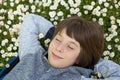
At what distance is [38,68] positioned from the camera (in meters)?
2.15

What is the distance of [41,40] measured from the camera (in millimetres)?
2484

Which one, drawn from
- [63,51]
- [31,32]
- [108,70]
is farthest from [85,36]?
[31,32]

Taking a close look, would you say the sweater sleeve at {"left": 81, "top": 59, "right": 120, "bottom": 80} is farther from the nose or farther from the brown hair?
the nose

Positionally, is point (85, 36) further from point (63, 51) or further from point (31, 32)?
point (31, 32)

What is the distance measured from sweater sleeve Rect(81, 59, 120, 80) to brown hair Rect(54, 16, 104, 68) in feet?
0.39

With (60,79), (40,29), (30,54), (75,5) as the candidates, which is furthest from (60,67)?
(75,5)

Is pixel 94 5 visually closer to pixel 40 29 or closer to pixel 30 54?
pixel 40 29

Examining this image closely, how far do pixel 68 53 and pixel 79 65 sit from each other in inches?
6.2

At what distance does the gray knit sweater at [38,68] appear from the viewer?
6.93ft

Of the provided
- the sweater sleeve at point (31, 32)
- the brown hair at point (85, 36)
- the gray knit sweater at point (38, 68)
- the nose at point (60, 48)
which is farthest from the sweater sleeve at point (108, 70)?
the sweater sleeve at point (31, 32)

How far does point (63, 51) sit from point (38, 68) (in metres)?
0.23

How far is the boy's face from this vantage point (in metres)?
2.01

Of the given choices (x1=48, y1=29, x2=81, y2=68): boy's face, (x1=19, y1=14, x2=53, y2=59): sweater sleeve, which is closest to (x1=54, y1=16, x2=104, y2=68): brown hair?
(x1=48, y1=29, x2=81, y2=68): boy's face

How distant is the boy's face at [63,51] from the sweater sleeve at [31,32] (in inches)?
8.6
